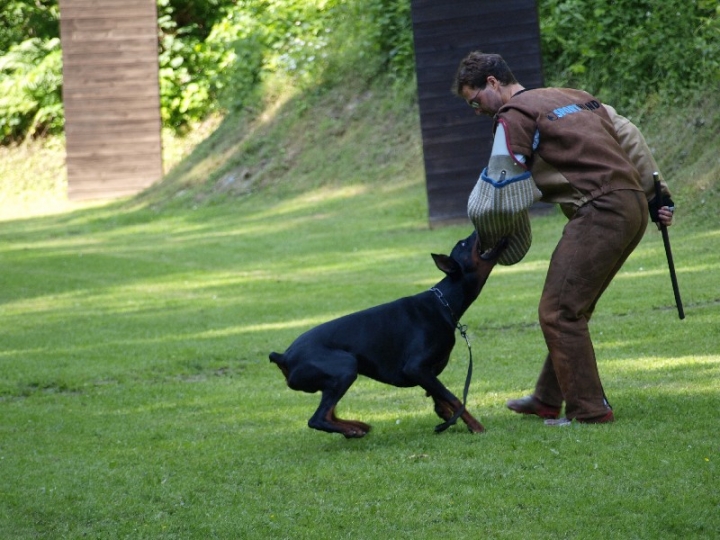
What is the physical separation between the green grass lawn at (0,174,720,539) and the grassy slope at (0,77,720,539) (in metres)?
0.02

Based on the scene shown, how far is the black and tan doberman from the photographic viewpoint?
592 centimetres

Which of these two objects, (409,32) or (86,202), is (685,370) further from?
(86,202)

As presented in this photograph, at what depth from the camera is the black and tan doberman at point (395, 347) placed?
5922 mm

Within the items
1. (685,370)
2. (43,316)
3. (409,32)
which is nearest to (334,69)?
(409,32)

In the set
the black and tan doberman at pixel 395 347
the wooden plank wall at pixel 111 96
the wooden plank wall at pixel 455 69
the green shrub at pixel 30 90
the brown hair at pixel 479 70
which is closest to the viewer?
the brown hair at pixel 479 70

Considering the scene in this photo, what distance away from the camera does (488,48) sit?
716 inches

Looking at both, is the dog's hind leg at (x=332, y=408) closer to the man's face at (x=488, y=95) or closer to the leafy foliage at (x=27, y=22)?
the man's face at (x=488, y=95)

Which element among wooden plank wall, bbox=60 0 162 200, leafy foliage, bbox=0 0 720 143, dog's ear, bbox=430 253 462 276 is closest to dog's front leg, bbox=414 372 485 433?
dog's ear, bbox=430 253 462 276

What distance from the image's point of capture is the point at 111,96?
101ft

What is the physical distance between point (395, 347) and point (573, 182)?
1.33 metres

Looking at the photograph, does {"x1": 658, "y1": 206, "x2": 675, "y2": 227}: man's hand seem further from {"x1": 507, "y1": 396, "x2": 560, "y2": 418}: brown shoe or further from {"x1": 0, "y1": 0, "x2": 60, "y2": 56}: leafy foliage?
{"x1": 0, "y1": 0, "x2": 60, "y2": 56}: leafy foliage

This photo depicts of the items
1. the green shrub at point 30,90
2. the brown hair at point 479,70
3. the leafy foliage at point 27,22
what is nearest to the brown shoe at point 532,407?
the brown hair at point 479,70

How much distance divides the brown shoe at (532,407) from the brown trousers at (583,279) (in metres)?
0.40

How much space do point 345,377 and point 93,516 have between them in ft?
5.00
